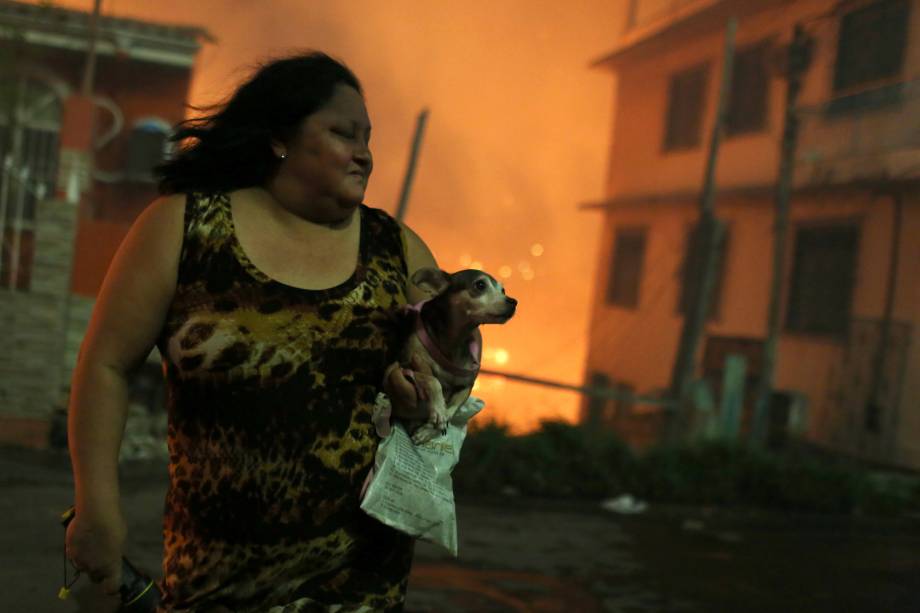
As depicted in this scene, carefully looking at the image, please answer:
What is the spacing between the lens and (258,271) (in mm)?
2059

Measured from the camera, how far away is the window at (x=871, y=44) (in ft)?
40.8

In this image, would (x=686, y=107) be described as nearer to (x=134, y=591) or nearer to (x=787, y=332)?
(x=787, y=332)

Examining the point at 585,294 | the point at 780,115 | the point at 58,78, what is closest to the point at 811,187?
the point at 780,115

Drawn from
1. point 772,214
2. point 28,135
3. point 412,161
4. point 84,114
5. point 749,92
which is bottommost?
point 412,161

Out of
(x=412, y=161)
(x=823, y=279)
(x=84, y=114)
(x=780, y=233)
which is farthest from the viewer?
(x=823, y=279)

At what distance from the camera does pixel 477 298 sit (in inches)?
83.2

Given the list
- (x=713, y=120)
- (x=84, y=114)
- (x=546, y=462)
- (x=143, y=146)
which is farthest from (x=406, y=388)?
(x=713, y=120)

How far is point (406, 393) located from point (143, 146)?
11.1 metres

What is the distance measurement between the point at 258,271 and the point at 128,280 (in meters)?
0.25

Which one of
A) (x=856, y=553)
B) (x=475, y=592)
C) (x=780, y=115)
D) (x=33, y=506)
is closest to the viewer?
(x=475, y=592)

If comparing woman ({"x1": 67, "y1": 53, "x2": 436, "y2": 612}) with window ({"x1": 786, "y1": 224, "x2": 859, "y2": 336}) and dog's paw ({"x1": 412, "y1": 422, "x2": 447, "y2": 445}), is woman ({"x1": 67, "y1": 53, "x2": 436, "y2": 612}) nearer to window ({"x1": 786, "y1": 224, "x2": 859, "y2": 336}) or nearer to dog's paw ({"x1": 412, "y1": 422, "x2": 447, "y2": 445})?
dog's paw ({"x1": 412, "y1": 422, "x2": 447, "y2": 445})

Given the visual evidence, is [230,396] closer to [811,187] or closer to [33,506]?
[33,506]

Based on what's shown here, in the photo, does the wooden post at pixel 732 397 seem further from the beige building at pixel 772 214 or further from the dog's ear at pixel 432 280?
the dog's ear at pixel 432 280

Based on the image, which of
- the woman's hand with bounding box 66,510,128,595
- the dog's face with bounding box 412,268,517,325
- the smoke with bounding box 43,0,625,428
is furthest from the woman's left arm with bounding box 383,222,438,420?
the smoke with bounding box 43,0,625,428
